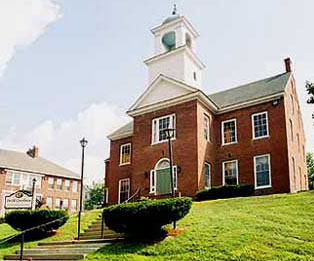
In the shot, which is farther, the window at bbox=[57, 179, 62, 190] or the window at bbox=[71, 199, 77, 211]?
the window at bbox=[71, 199, 77, 211]

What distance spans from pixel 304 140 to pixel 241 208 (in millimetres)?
16198

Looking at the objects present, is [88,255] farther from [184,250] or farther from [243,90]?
[243,90]

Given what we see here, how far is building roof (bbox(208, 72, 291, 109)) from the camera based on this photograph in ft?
79.6

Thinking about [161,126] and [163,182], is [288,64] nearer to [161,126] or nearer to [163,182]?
[161,126]

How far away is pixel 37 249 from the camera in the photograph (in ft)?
46.3

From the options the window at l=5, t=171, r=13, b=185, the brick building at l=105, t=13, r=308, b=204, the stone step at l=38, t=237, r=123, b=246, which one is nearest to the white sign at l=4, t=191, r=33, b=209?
the stone step at l=38, t=237, r=123, b=246

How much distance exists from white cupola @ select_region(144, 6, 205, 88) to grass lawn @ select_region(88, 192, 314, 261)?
14.6m

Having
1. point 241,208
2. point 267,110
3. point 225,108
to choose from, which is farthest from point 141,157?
point 241,208

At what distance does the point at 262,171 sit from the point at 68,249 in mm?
13395

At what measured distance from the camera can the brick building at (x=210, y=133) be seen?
22734 millimetres

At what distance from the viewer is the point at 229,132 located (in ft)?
82.5

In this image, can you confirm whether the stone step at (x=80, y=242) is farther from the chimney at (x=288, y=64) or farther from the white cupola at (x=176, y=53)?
the chimney at (x=288, y=64)

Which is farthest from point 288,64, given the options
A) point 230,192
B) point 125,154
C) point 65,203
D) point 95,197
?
point 95,197

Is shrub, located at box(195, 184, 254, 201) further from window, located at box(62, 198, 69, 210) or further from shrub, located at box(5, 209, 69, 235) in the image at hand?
window, located at box(62, 198, 69, 210)
